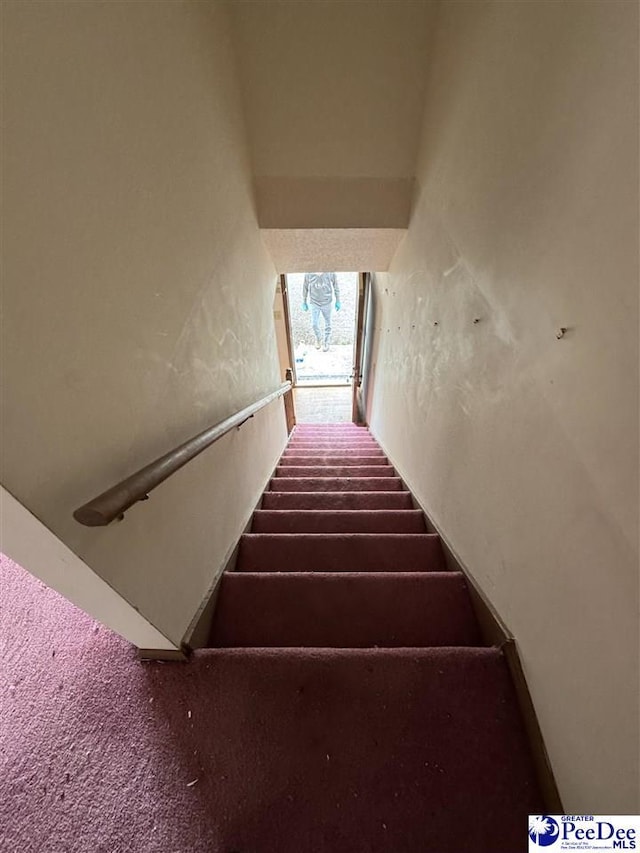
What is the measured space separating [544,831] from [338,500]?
1487 mm

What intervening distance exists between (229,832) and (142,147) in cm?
178

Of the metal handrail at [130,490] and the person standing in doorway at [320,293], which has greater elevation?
the person standing in doorway at [320,293]

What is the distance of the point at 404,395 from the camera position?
2.56m

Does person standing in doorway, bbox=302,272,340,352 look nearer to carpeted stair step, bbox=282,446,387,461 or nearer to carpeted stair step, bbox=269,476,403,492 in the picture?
carpeted stair step, bbox=282,446,387,461

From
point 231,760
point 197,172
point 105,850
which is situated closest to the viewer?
point 105,850

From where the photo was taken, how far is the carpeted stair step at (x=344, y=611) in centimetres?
116

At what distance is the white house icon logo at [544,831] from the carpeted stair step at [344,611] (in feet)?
1.39

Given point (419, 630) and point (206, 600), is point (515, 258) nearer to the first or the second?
point (419, 630)

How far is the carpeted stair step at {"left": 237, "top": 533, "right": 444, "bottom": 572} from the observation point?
149cm

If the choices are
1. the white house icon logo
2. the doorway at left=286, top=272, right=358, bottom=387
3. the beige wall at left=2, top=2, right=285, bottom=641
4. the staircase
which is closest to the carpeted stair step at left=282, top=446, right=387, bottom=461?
the beige wall at left=2, top=2, right=285, bottom=641

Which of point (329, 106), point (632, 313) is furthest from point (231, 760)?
point (329, 106)

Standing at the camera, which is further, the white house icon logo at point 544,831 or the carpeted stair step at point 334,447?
the carpeted stair step at point 334,447

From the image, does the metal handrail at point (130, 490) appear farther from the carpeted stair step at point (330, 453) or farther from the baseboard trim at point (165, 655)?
the carpeted stair step at point (330, 453)

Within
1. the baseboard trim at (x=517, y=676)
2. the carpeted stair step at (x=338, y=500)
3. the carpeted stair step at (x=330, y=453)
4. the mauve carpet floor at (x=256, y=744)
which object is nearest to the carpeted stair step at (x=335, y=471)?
the carpeted stair step at (x=330, y=453)
